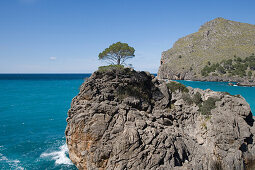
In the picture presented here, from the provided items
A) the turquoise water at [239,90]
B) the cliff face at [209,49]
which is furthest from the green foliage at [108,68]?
the cliff face at [209,49]

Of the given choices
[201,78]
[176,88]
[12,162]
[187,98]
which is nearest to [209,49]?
[201,78]

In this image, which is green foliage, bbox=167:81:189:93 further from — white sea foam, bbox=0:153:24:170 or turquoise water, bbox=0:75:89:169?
white sea foam, bbox=0:153:24:170

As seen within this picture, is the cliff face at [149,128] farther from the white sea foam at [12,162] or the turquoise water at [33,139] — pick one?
the white sea foam at [12,162]

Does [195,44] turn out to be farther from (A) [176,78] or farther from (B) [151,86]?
(B) [151,86]

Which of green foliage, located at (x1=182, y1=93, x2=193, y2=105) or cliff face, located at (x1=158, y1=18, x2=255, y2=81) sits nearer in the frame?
green foliage, located at (x1=182, y1=93, x2=193, y2=105)

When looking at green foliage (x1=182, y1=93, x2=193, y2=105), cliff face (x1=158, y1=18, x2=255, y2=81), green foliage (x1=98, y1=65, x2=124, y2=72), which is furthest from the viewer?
cliff face (x1=158, y1=18, x2=255, y2=81)

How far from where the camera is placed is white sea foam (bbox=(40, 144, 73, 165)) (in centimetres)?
2772

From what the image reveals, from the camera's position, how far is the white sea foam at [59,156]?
2772 cm

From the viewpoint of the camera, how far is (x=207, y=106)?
26.4m

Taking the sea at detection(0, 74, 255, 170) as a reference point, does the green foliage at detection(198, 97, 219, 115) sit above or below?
above

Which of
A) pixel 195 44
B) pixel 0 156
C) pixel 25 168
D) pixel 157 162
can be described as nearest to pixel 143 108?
pixel 157 162

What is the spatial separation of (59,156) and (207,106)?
24.2 metres

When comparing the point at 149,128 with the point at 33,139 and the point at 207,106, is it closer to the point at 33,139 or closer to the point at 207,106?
the point at 207,106

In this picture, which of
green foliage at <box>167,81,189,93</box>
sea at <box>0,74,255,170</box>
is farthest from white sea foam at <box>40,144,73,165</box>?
green foliage at <box>167,81,189,93</box>
